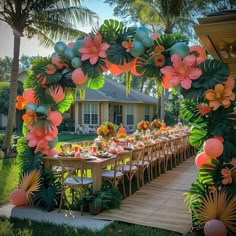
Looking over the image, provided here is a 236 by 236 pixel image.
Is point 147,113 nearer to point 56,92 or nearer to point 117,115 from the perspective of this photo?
point 117,115

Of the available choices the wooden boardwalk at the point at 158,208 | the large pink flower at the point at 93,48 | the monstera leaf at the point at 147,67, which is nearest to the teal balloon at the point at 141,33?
the monstera leaf at the point at 147,67

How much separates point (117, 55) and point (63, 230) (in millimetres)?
3007

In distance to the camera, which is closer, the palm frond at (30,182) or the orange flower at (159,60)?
the orange flower at (159,60)

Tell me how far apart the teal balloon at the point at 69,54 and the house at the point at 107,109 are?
17366 millimetres

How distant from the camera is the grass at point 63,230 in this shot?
4734 mm

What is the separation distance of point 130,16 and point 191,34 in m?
4.95

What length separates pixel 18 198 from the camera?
6.12 m

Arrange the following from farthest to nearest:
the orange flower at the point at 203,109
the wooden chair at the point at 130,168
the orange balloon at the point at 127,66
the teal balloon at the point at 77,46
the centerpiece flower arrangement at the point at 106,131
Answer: the centerpiece flower arrangement at the point at 106,131
the wooden chair at the point at 130,168
the teal balloon at the point at 77,46
the orange balloon at the point at 127,66
the orange flower at the point at 203,109

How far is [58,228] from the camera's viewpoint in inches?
195

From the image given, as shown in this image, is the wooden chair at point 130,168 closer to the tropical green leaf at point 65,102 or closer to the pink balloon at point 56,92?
the tropical green leaf at point 65,102

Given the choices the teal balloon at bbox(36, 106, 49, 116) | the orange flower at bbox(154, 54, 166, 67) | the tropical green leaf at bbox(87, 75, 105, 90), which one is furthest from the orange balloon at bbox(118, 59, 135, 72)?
the teal balloon at bbox(36, 106, 49, 116)

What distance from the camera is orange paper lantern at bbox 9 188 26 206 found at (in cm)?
611

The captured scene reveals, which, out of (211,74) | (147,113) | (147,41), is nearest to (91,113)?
(147,113)

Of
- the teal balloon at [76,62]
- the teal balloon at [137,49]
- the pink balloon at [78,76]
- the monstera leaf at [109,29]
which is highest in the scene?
the monstera leaf at [109,29]
